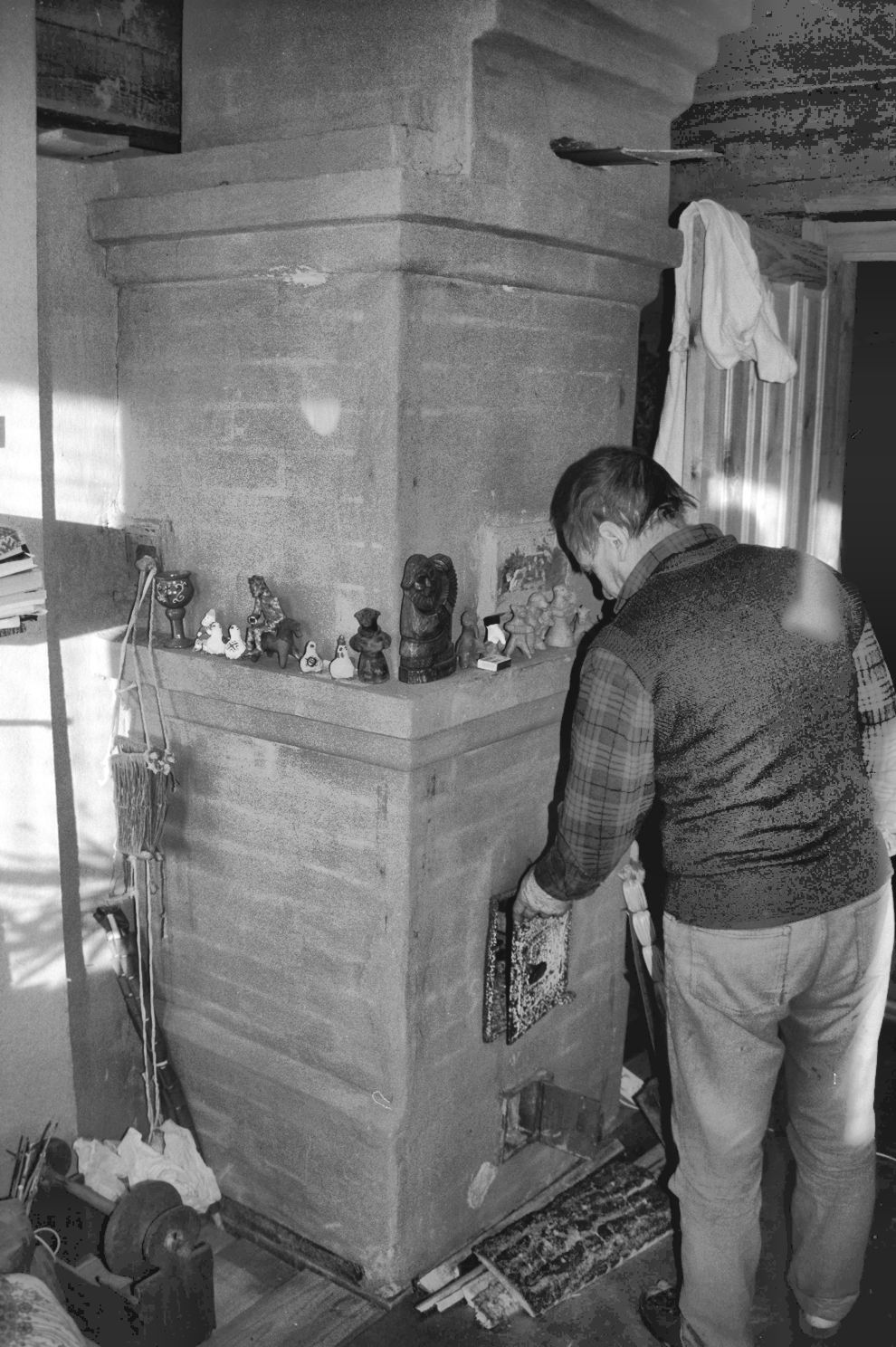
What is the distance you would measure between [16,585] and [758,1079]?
2426 mm

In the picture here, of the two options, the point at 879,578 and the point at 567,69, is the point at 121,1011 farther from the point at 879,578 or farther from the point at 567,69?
the point at 879,578

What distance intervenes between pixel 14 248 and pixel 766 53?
3.47 metres

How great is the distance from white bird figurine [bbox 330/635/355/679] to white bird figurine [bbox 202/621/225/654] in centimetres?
45

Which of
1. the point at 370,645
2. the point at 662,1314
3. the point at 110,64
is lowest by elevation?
the point at 662,1314

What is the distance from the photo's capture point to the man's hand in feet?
12.4

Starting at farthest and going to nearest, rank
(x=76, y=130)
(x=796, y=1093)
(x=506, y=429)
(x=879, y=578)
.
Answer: (x=879, y=578)
(x=76, y=130)
(x=506, y=429)
(x=796, y=1093)

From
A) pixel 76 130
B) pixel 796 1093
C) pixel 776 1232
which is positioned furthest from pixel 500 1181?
pixel 76 130

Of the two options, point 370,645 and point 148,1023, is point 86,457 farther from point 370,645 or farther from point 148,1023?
point 148,1023

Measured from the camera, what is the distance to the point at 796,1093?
3.64 meters

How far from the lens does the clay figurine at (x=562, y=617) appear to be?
13.9ft

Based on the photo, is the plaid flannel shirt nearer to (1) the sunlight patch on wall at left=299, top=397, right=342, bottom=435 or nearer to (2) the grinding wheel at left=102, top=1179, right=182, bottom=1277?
(1) the sunlight patch on wall at left=299, top=397, right=342, bottom=435

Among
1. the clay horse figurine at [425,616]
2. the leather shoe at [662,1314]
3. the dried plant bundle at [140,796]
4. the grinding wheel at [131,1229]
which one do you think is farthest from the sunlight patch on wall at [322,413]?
the leather shoe at [662,1314]

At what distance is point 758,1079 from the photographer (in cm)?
337

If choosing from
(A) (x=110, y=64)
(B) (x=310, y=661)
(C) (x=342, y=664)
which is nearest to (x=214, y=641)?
(B) (x=310, y=661)
